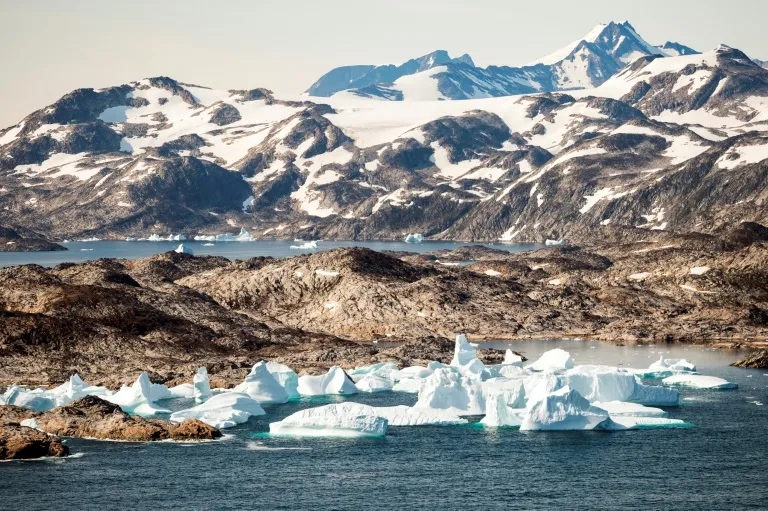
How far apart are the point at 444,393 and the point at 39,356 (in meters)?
53.1

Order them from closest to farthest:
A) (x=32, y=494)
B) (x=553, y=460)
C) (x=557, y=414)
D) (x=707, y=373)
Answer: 1. (x=32, y=494)
2. (x=553, y=460)
3. (x=557, y=414)
4. (x=707, y=373)

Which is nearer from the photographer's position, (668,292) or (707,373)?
(707,373)

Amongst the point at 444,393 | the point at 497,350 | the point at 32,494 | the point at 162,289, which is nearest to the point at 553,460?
the point at 444,393

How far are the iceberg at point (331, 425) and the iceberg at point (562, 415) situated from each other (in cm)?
1203

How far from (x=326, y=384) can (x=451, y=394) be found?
17.9m

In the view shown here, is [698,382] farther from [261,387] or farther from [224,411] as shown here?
[224,411]

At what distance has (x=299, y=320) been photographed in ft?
578

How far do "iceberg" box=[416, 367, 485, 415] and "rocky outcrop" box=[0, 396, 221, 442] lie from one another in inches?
771

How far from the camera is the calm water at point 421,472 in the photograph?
72188mm

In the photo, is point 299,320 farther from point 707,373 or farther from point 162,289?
point 707,373

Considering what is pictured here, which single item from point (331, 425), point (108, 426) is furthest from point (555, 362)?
point (108, 426)

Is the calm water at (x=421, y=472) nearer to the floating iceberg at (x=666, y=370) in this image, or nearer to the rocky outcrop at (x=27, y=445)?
the rocky outcrop at (x=27, y=445)

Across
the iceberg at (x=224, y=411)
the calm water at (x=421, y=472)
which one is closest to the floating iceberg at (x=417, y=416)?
the calm water at (x=421, y=472)

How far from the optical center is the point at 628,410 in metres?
99.6
